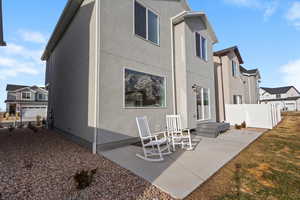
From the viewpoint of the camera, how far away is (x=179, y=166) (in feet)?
12.6

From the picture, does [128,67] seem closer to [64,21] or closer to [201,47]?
[64,21]

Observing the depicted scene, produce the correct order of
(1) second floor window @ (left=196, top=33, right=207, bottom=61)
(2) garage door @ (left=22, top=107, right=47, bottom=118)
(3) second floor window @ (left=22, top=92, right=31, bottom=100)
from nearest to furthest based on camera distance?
(1) second floor window @ (left=196, top=33, right=207, bottom=61), (2) garage door @ (left=22, top=107, right=47, bottom=118), (3) second floor window @ (left=22, top=92, right=31, bottom=100)

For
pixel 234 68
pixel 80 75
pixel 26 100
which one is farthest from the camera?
pixel 26 100

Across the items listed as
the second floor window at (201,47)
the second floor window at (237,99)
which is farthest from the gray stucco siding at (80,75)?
the second floor window at (237,99)

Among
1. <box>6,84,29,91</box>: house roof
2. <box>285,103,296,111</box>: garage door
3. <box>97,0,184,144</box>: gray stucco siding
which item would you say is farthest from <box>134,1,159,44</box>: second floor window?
<box>285,103,296,111</box>: garage door

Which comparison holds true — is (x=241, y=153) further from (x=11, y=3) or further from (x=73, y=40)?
(x=11, y=3)

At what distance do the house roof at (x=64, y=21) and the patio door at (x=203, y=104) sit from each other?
19.4 ft

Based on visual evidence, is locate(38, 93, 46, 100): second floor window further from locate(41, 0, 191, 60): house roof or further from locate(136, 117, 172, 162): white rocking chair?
locate(136, 117, 172, 162): white rocking chair

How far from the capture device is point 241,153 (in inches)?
208

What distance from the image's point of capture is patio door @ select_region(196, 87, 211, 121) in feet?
29.9

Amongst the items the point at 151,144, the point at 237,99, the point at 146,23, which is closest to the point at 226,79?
the point at 237,99

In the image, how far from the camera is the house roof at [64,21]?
6648 millimetres

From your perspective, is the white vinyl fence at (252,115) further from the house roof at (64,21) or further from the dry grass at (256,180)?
the house roof at (64,21)

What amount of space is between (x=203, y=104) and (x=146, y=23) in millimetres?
6107
